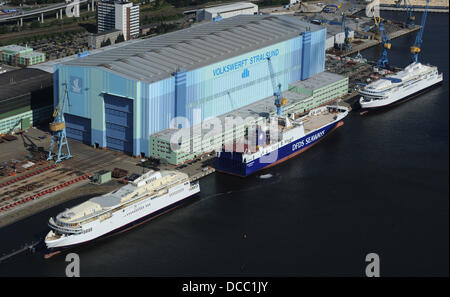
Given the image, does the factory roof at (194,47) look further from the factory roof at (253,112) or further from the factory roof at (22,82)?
the factory roof at (22,82)

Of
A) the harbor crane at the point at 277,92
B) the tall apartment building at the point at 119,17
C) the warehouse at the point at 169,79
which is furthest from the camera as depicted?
the tall apartment building at the point at 119,17

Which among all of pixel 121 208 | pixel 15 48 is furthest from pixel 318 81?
pixel 15 48

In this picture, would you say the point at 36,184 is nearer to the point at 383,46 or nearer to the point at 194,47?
the point at 194,47

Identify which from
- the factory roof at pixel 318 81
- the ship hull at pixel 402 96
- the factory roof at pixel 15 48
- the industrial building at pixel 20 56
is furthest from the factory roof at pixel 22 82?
the ship hull at pixel 402 96

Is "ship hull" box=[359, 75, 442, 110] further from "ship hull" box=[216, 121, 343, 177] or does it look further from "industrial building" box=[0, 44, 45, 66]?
"industrial building" box=[0, 44, 45, 66]

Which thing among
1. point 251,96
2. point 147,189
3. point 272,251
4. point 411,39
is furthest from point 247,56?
point 411,39

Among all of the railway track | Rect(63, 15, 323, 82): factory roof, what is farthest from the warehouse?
the railway track

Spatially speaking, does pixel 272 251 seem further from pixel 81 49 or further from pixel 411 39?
pixel 411 39
